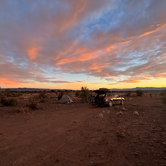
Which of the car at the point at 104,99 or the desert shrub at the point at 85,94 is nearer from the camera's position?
the car at the point at 104,99

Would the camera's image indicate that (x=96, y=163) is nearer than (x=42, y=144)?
Yes

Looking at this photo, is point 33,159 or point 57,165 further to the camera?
point 33,159

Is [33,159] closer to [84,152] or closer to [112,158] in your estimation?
[84,152]

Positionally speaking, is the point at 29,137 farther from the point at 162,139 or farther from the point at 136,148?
the point at 162,139

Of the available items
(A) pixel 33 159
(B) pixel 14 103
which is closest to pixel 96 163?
(A) pixel 33 159

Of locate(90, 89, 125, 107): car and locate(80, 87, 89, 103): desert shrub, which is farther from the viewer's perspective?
locate(80, 87, 89, 103): desert shrub

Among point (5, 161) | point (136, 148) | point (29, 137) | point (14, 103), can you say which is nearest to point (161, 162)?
point (136, 148)

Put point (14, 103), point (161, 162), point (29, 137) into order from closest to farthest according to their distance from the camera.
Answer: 1. point (161, 162)
2. point (29, 137)
3. point (14, 103)

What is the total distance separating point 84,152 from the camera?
4.23 meters

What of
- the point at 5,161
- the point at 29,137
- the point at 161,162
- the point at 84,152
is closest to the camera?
the point at 161,162

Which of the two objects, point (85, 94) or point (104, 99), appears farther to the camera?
point (85, 94)

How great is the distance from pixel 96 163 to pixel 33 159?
1828 mm

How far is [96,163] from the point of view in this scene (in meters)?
3.54

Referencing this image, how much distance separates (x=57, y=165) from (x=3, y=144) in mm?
2784
